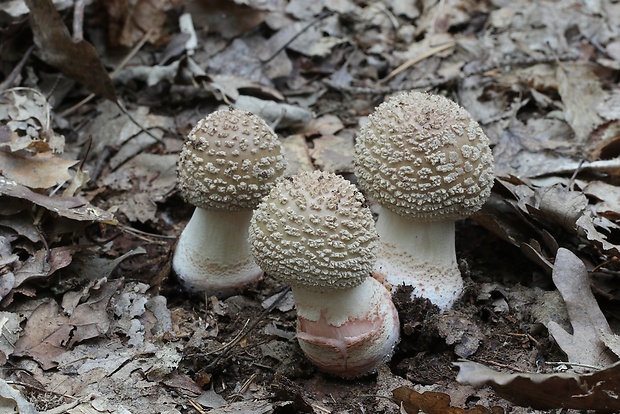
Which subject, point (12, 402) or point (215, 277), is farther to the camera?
point (215, 277)

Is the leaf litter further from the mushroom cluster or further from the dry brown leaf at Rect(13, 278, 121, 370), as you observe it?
the mushroom cluster

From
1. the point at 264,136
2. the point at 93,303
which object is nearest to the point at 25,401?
the point at 93,303

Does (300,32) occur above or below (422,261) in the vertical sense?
above

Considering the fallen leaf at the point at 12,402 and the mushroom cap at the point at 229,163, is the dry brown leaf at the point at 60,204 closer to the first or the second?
the mushroom cap at the point at 229,163

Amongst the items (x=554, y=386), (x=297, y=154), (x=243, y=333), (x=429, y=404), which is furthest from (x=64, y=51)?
(x=554, y=386)

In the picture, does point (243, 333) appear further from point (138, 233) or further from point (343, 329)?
point (138, 233)

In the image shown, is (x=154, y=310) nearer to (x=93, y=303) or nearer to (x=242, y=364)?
(x=93, y=303)

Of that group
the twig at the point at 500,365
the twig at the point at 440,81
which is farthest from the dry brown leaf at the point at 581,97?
the twig at the point at 500,365
